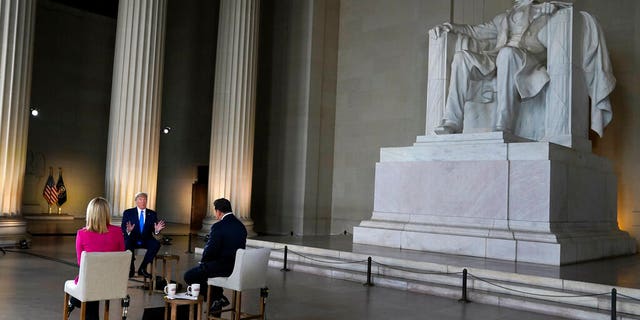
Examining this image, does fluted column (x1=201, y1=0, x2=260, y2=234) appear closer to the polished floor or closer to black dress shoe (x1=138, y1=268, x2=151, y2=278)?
the polished floor

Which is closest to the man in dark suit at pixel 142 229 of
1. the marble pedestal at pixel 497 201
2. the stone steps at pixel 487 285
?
the stone steps at pixel 487 285

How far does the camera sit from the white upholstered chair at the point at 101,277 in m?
4.17

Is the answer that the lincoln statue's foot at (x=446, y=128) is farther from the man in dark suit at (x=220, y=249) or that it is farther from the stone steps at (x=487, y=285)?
the man in dark suit at (x=220, y=249)

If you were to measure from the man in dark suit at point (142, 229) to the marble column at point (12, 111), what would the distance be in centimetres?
482

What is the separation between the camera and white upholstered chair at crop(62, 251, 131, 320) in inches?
164

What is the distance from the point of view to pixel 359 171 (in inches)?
583

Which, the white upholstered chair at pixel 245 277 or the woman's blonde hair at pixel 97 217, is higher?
the woman's blonde hair at pixel 97 217

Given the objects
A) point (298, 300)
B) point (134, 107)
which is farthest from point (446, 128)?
point (134, 107)

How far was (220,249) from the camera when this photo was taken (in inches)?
205

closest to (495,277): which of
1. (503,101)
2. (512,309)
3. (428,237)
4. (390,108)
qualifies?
(512,309)

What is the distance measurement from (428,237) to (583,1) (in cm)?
684

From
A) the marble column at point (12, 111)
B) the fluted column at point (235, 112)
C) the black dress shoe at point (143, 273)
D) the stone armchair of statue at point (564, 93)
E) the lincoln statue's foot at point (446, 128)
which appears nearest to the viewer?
the black dress shoe at point (143, 273)

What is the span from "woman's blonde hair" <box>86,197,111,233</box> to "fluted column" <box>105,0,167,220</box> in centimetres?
767

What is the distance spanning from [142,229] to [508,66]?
19.4 ft
